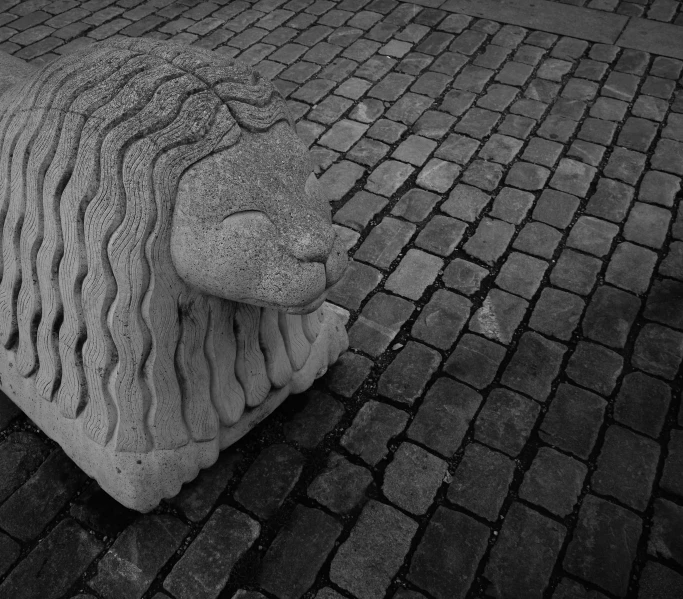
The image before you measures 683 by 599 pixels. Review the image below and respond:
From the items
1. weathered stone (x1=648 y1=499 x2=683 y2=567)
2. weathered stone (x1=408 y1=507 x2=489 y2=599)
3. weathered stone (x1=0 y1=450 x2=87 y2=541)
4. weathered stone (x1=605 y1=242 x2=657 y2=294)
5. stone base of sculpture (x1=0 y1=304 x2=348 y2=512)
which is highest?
stone base of sculpture (x1=0 y1=304 x2=348 y2=512)

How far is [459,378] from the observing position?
3.15m

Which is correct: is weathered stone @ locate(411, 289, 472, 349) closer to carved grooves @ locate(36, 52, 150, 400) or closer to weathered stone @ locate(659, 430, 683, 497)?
weathered stone @ locate(659, 430, 683, 497)

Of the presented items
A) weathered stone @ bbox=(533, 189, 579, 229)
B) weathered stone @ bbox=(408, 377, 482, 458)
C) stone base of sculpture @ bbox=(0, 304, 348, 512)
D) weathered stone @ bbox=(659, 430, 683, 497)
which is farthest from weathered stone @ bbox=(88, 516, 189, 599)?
weathered stone @ bbox=(533, 189, 579, 229)

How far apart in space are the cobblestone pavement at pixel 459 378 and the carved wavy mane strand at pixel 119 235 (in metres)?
0.57

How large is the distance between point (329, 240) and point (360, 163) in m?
2.44

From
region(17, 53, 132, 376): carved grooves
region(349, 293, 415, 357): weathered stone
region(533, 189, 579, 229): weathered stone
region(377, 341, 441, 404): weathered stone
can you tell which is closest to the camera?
region(17, 53, 132, 376): carved grooves

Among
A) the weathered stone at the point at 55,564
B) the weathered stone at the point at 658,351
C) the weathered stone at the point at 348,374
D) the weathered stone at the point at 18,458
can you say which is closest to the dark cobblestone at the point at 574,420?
the weathered stone at the point at 658,351

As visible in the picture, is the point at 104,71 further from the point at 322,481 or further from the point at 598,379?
the point at 598,379

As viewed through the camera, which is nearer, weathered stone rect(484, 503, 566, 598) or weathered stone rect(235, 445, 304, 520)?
weathered stone rect(484, 503, 566, 598)

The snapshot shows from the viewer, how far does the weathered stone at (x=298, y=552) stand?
2457 millimetres

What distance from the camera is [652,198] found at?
4.07 m

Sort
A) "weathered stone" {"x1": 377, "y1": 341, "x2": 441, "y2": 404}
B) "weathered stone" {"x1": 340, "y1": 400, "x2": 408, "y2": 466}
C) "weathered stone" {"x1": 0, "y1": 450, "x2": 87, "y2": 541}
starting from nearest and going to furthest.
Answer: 1. "weathered stone" {"x1": 0, "y1": 450, "x2": 87, "y2": 541}
2. "weathered stone" {"x1": 340, "y1": 400, "x2": 408, "y2": 466}
3. "weathered stone" {"x1": 377, "y1": 341, "x2": 441, "y2": 404}

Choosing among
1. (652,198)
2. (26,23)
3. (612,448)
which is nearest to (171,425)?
(612,448)

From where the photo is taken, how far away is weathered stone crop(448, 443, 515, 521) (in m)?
2.69
